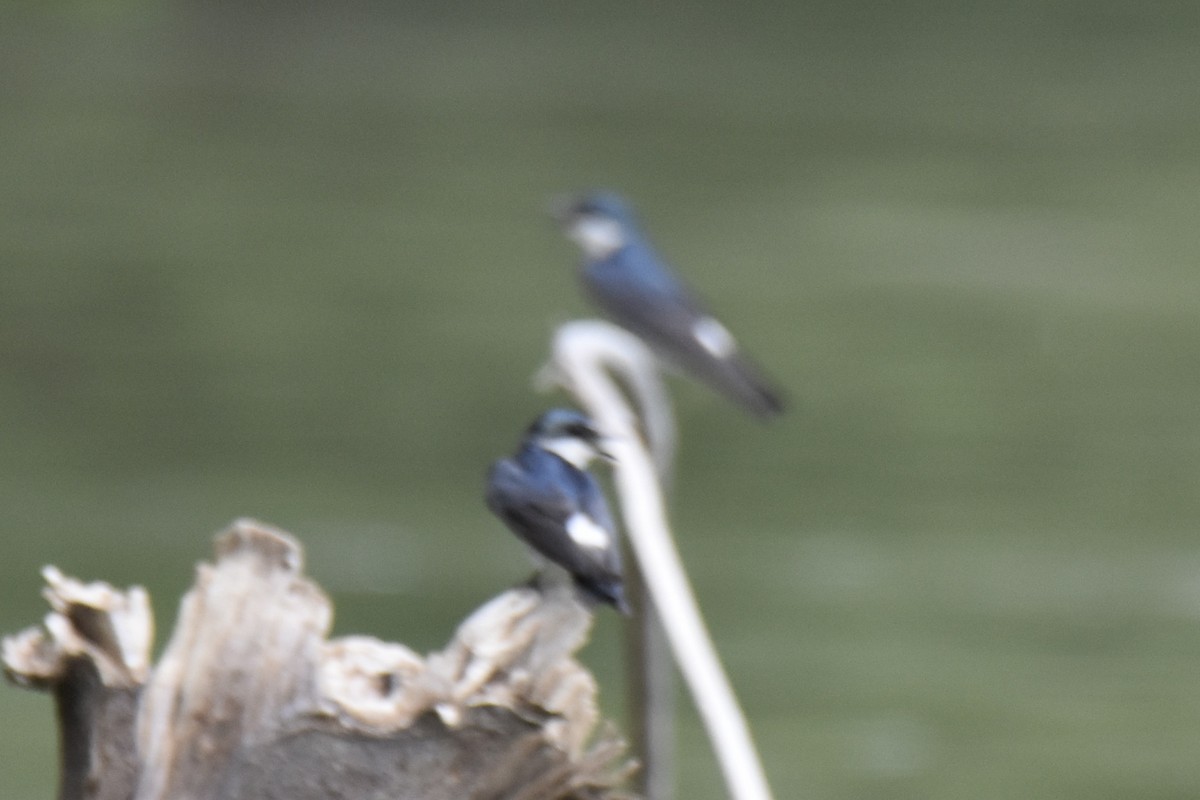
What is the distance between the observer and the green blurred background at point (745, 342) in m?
9.09

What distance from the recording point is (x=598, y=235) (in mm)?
6766

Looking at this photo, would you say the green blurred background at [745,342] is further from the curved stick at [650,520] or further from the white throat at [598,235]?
the curved stick at [650,520]

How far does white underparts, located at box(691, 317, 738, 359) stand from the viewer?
20.6ft

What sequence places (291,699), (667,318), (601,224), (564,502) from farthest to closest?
(601,224), (667,318), (564,502), (291,699)

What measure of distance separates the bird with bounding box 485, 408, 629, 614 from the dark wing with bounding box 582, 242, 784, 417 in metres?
2.88

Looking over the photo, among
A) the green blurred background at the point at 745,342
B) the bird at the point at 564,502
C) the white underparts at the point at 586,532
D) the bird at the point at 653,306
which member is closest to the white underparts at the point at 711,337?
the bird at the point at 653,306

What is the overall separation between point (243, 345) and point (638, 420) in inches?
496

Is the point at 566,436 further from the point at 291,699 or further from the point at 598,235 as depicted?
the point at 598,235

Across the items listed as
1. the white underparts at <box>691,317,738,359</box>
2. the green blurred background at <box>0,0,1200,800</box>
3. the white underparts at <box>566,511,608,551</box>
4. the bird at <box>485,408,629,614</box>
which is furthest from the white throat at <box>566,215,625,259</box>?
the white underparts at <box>566,511,608,551</box>

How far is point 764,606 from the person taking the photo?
980 cm

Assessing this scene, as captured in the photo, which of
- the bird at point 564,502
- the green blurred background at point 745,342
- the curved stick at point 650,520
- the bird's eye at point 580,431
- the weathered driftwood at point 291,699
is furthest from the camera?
the green blurred background at point 745,342

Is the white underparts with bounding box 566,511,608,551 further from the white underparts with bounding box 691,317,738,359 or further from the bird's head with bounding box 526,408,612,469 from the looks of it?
the white underparts with bounding box 691,317,738,359

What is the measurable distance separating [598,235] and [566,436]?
141 inches

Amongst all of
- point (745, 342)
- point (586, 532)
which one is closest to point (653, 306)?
point (586, 532)
